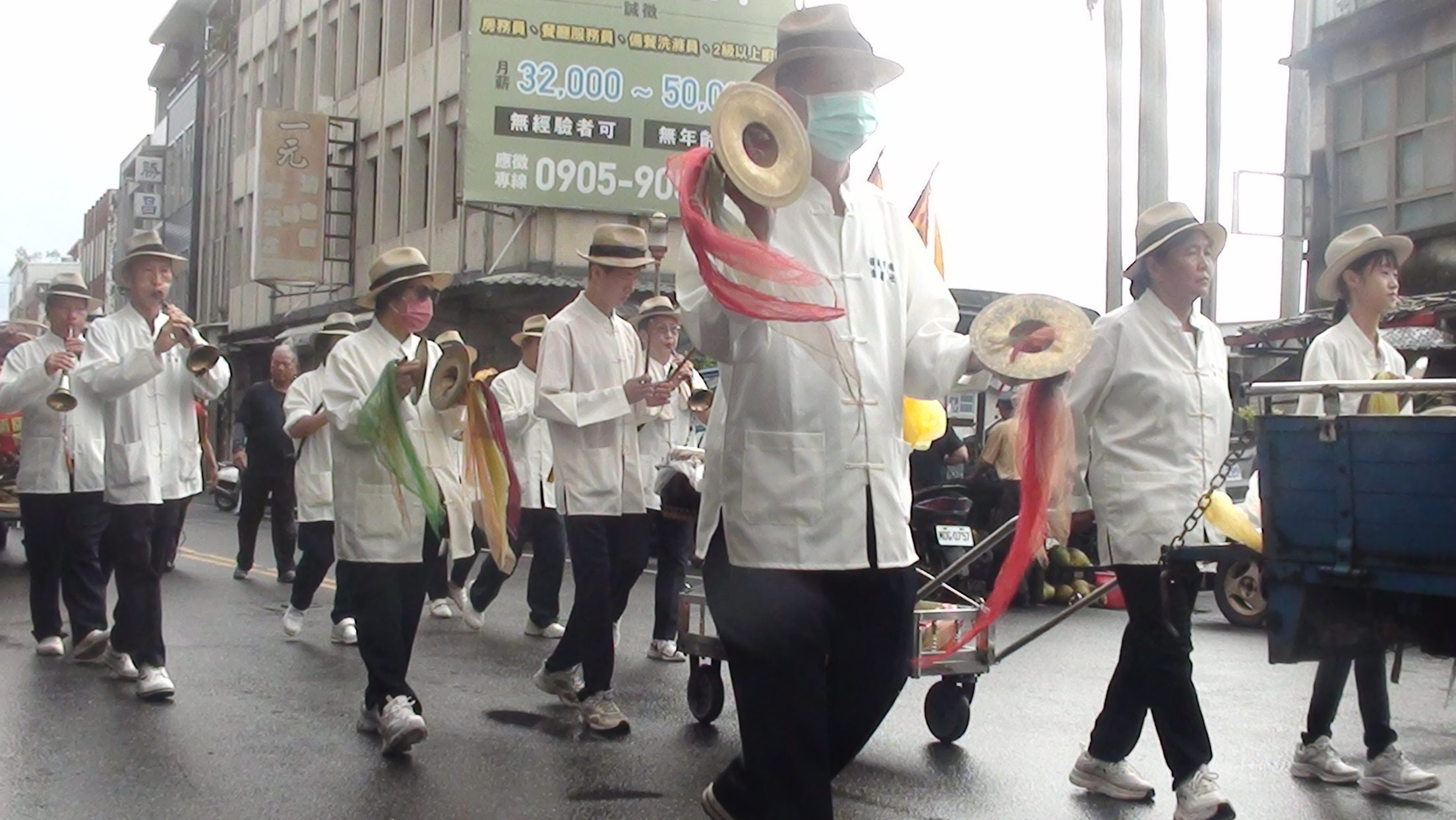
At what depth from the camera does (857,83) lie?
398 centimetres

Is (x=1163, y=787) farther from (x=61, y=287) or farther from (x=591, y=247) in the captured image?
(x=61, y=287)

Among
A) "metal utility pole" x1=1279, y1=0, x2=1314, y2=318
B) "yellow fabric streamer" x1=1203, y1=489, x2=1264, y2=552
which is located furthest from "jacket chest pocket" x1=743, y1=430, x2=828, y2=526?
"metal utility pole" x1=1279, y1=0, x2=1314, y2=318

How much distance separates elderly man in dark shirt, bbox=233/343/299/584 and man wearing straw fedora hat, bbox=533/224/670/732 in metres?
7.07

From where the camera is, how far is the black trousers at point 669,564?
9.23 m

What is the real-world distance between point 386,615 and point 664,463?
9.38 ft

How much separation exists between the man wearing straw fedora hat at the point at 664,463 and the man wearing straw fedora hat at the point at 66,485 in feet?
9.36

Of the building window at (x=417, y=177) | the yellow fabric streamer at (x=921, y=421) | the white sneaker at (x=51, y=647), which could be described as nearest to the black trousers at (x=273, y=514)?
the white sneaker at (x=51, y=647)

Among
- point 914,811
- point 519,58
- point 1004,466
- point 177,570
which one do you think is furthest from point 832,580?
point 519,58

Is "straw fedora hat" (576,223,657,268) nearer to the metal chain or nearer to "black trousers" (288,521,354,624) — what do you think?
the metal chain

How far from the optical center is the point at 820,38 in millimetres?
3961

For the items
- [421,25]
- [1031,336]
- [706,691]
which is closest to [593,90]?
[421,25]

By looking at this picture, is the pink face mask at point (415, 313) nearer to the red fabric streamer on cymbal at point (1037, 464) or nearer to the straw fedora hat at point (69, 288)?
the straw fedora hat at point (69, 288)

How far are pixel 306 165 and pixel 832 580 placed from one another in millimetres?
31387

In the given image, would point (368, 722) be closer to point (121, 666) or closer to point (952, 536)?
point (121, 666)
